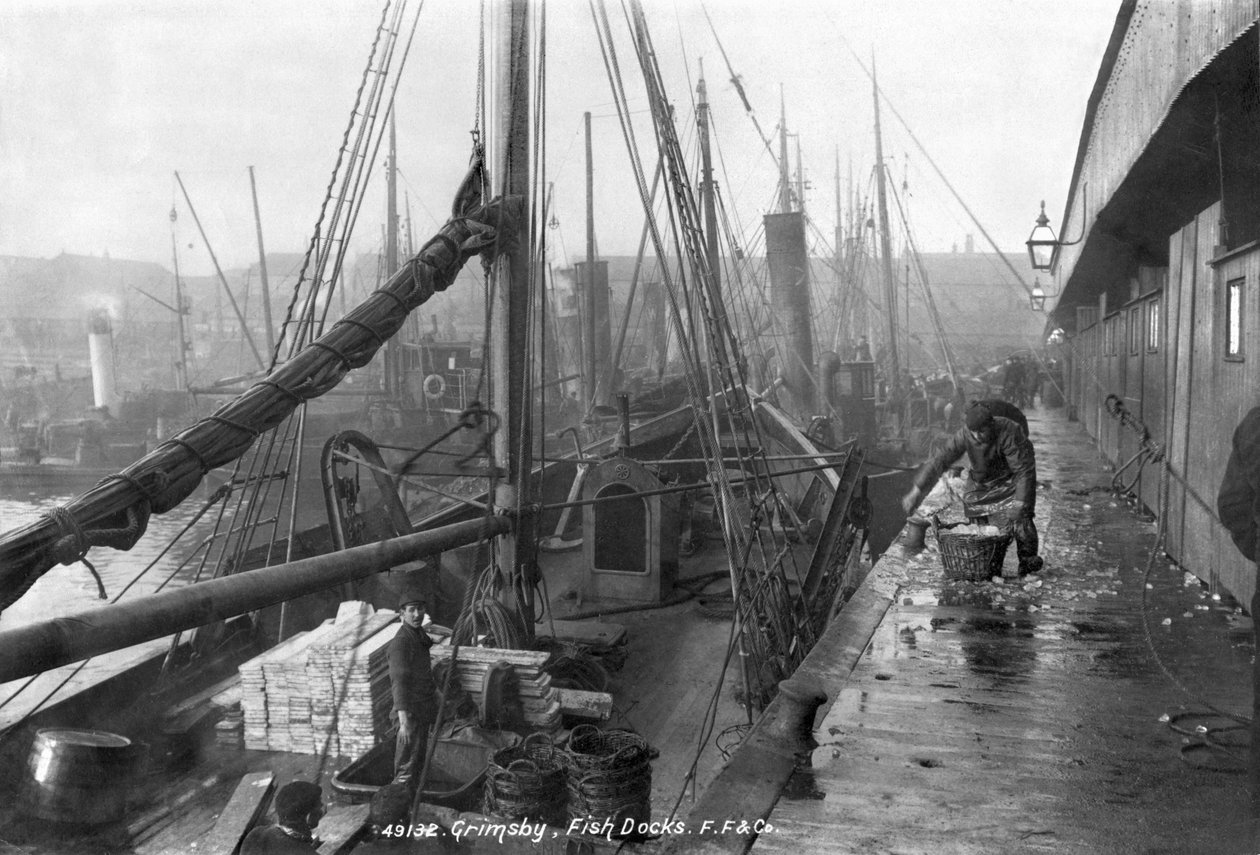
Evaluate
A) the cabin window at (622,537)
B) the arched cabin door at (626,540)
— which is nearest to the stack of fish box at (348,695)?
the arched cabin door at (626,540)

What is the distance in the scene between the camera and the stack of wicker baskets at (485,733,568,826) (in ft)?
16.7

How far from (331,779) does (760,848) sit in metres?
3.84

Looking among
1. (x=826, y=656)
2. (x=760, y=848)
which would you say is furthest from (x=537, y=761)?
(x=760, y=848)

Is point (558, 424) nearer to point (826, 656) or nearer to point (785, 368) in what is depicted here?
point (785, 368)

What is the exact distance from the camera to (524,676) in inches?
249

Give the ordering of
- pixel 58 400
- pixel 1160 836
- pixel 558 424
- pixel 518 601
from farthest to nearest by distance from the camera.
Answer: pixel 58 400 → pixel 558 424 → pixel 518 601 → pixel 1160 836

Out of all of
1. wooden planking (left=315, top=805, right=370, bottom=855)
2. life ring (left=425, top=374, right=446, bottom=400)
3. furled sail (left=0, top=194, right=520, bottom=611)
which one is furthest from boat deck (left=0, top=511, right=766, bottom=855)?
life ring (left=425, top=374, right=446, bottom=400)

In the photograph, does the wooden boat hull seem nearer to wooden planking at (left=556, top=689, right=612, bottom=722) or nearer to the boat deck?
the boat deck

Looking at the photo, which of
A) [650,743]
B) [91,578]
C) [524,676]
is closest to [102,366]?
[91,578]

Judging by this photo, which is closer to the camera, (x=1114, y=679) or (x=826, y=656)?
(x=1114, y=679)

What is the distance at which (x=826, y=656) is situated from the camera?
17.9 feet

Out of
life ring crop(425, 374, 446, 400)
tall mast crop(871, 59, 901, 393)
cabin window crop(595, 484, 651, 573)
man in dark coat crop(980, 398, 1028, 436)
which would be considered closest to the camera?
man in dark coat crop(980, 398, 1028, 436)

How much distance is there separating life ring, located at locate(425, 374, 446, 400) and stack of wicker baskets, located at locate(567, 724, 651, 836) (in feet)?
83.9

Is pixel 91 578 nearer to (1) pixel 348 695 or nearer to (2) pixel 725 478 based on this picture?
(1) pixel 348 695
